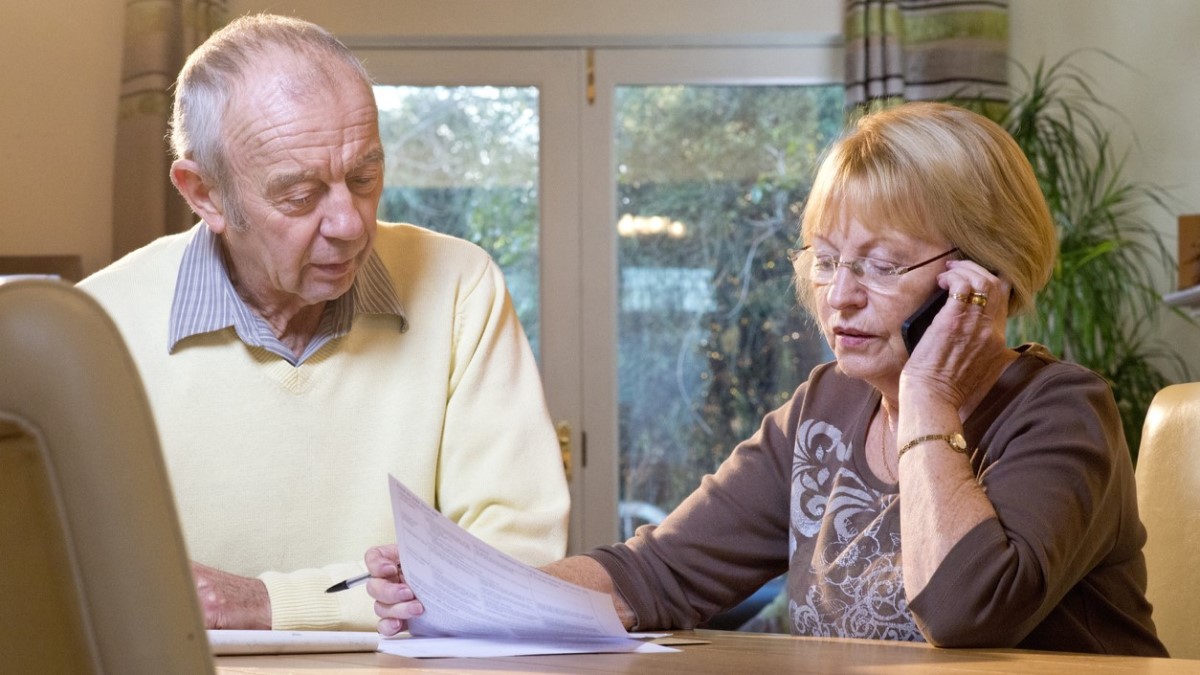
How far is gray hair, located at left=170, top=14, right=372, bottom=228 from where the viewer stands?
1.50 meters

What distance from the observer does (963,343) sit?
1.42 metres

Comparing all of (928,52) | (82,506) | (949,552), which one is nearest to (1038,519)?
(949,552)

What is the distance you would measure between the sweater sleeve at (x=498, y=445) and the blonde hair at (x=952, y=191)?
16.2 inches

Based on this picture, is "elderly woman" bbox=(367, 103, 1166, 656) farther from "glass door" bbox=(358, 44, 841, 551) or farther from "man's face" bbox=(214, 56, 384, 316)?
"glass door" bbox=(358, 44, 841, 551)

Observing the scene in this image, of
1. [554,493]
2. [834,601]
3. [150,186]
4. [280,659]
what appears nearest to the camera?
[280,659]

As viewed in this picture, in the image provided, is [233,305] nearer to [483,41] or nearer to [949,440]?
[949,440]

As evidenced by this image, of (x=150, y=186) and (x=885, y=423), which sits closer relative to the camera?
(x=885, y=423)

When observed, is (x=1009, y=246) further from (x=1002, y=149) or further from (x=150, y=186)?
(x=150, y=186)

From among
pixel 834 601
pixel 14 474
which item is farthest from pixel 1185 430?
pixel 14 474

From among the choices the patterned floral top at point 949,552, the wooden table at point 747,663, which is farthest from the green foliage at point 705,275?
the wooden table at point 747,663

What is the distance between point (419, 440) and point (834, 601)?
1.73 ft

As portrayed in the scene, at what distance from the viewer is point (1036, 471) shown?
1298mm

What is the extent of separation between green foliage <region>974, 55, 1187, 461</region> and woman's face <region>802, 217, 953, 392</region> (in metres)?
1.86

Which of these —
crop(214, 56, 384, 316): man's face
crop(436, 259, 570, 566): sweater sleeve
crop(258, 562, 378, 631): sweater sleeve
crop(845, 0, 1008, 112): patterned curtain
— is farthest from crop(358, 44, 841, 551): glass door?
crop(258, 562, 378, 631): sweater sleeve
